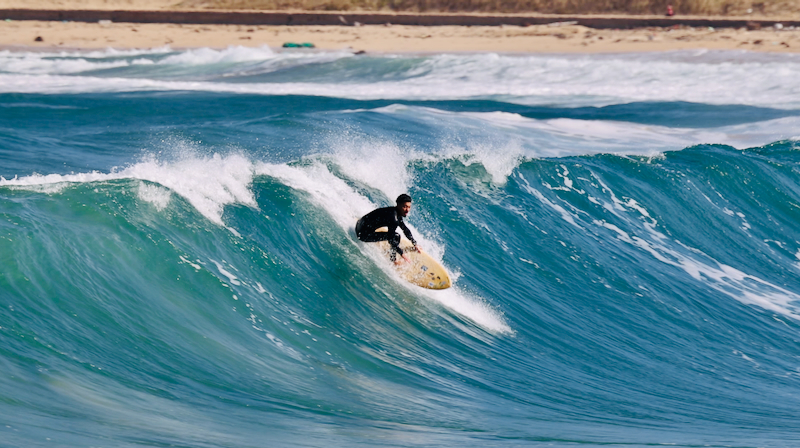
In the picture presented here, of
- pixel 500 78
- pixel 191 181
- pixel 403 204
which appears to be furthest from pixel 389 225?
pixel 500 78

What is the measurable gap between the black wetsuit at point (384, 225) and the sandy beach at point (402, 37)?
26274mm

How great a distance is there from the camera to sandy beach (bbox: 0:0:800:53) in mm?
34625

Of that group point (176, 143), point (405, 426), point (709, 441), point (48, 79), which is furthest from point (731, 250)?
point (48, 79)

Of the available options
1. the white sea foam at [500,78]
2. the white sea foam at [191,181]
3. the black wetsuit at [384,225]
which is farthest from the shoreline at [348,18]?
the black wetsuit at [384,225]

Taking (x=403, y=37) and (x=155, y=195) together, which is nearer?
(x=155, y=195)

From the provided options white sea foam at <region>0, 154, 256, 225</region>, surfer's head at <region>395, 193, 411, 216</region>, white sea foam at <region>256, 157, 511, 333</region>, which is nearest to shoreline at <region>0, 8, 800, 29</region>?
white sea foam at <region>256, 157, 511, 333</region>

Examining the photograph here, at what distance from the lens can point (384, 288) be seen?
954 cm

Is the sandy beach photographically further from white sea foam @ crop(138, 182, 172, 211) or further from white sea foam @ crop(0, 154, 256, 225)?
white sea foam @ crop(138, 182, 172, 211)

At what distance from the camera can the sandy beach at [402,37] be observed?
34.6 meters

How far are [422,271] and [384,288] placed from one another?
451mm

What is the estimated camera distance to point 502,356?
29.1ft

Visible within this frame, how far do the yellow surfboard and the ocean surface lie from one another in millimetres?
147

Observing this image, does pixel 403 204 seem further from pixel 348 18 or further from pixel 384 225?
pixel 348 18

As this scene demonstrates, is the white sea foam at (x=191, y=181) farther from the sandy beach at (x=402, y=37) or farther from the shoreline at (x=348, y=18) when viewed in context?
the shoreline at (x=348, y=18)
